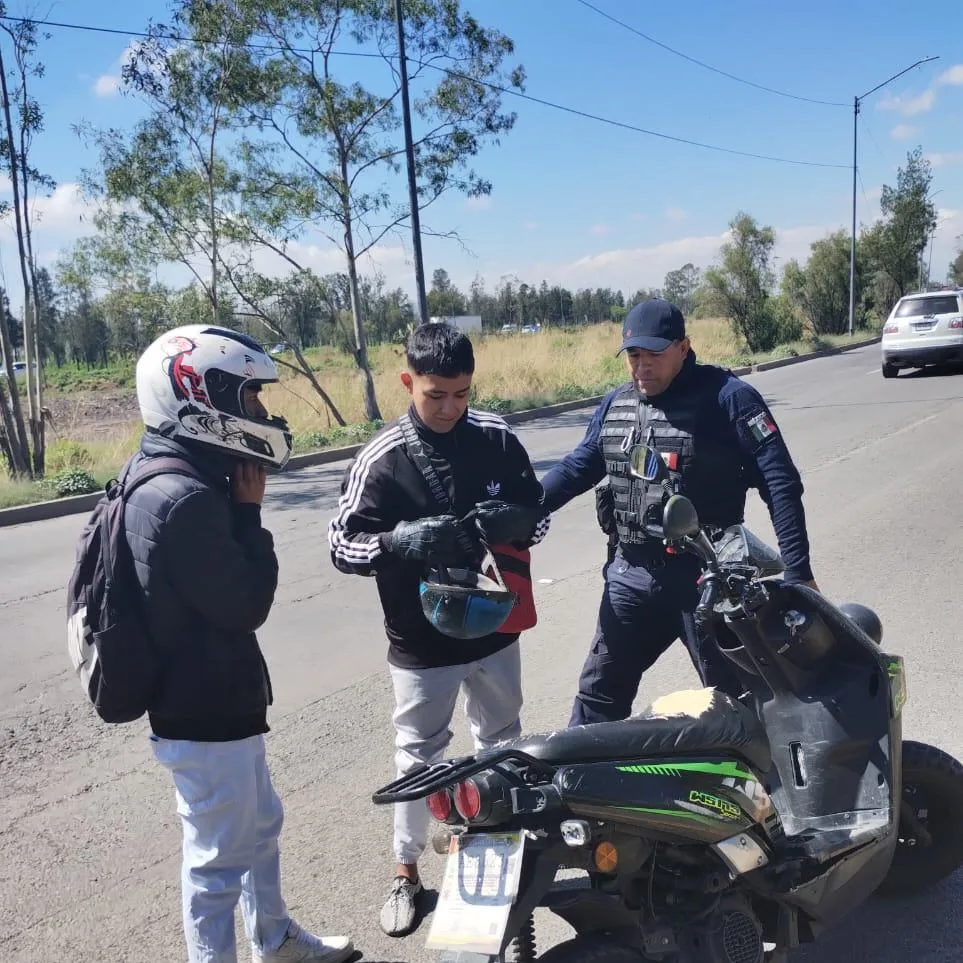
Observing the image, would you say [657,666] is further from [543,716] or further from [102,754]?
[102,754]

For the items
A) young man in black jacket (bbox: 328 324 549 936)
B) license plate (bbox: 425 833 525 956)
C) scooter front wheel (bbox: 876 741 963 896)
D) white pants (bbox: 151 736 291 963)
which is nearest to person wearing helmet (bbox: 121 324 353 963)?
white pants (bbox: 151 736 291 963)

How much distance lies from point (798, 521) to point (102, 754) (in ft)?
10.3

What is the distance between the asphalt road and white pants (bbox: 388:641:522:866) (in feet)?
0.95

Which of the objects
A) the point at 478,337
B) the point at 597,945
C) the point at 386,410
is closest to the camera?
the point at 597,945

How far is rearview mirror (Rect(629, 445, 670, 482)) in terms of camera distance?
2422 mm

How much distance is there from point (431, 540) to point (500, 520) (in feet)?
0.74

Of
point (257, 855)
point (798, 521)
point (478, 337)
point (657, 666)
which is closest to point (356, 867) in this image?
point (257, 855)

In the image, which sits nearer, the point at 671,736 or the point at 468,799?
the point at 468,799

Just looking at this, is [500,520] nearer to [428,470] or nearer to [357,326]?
[428,470]

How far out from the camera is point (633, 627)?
9.93 feet

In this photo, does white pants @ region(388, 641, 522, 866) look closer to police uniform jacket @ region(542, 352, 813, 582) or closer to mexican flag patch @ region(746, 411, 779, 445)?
police uniform jacket @ region(542, 352, 813, 582)

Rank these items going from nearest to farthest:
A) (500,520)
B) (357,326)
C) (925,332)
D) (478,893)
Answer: (478,893) → (500,520) → (357,326) → (925,332)

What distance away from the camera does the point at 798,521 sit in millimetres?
2885

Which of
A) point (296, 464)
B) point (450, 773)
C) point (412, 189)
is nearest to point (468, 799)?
point (450, 773)
